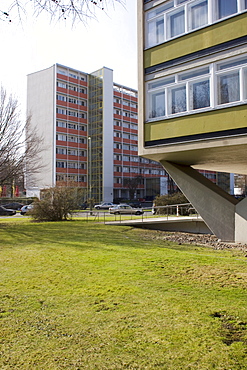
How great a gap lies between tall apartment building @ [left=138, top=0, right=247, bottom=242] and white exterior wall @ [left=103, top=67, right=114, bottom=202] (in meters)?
60.0

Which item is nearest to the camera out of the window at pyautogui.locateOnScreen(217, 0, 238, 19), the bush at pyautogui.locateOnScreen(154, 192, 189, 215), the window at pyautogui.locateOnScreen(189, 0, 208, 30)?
the window at pyautogui.locateOnScreen(217, 0, 238, 19)

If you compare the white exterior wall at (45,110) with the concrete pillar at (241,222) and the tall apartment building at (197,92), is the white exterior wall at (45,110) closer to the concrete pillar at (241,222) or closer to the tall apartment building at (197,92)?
the tall apartment building at (197,92)

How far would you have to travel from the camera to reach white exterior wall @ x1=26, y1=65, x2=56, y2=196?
69.4 m

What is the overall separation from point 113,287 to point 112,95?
Answer: 75.6 metres

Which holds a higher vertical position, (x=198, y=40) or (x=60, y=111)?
(x=60, y=111)

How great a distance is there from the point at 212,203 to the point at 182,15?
26.6 ft

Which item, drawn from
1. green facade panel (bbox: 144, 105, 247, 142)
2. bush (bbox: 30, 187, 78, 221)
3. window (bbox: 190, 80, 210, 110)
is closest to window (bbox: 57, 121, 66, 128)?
bush (bbox: 30, 187, 78, 221)

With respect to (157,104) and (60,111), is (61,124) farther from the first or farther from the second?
(157,104)

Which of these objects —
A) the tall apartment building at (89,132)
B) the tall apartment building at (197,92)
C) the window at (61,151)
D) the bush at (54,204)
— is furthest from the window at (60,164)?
the tall apartment building at (197,92)

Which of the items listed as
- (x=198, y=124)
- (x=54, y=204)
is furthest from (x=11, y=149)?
(x=198, y=124)

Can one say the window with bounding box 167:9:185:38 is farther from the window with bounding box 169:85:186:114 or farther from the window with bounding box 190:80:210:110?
the window with bounding box 190:80:210:110

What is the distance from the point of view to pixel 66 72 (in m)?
74.2

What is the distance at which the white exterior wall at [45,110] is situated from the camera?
228 feet

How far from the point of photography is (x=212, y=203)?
48.7 feet
